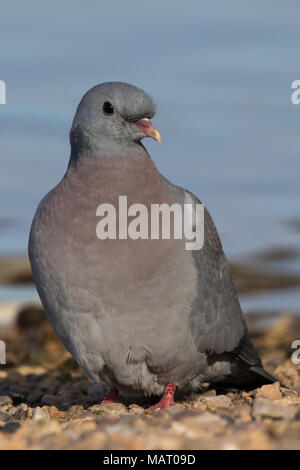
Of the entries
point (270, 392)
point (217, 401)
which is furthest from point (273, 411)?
point (270, 392)

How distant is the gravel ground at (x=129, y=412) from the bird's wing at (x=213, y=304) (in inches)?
17.4

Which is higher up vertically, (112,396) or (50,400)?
(112,396)

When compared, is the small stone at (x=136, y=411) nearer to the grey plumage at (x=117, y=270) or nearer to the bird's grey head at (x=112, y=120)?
the grey plumage at (x=117, y=270)

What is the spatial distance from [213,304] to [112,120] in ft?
5.14

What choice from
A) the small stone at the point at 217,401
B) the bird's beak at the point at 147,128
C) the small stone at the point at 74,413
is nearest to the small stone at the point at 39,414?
the small stone at the point at 74,413

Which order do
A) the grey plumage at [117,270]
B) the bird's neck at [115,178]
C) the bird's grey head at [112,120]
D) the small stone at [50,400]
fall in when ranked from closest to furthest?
the grey plumage at [117,270], the bird's neck at [115,178], the bird's grey head at [112,120], the small stone at [50,400]

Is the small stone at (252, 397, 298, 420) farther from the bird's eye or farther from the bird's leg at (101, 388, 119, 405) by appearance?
the bird's eye

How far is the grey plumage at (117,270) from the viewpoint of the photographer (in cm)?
646

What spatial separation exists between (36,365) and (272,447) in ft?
18.2

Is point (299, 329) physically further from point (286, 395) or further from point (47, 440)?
point (47, 440)

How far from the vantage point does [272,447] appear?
4613mm

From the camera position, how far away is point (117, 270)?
6.43 m

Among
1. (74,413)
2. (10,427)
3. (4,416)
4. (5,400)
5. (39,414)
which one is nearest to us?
(10,427)

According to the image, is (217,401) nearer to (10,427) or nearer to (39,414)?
(39,414)
